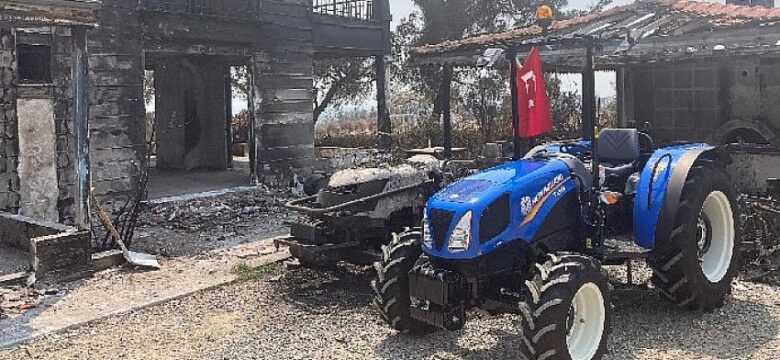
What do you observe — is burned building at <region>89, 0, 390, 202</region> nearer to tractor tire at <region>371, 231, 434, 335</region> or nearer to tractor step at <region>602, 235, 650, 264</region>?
tractor tire at <region>371, 231, 434, 335</region>

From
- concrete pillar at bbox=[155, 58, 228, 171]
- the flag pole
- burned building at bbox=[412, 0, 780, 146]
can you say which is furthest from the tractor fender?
concrete pillar at bbox=[155, 58, 228, 171]

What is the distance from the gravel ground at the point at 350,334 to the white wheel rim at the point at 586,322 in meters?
0.34

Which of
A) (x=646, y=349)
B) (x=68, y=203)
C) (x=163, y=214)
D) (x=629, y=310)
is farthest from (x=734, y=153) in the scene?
(x=68, y=203)

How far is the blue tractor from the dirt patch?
4897 mm

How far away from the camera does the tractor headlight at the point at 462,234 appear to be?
469 cm

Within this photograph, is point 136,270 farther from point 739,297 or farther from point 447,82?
point 447,82

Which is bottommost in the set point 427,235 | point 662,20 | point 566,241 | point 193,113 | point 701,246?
point 701,246

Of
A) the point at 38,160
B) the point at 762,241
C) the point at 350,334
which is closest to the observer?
the point at 350,334

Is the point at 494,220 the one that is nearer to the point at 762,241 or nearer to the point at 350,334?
the point at 350,334

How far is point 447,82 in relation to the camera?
13609 millimetres

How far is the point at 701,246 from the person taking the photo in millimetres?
6156

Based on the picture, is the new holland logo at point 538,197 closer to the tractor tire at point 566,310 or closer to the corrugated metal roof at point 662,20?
the tractor tire at point 566,310

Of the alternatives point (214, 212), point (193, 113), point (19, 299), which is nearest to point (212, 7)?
point (214, 212)

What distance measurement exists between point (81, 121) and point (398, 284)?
15.4 feet
